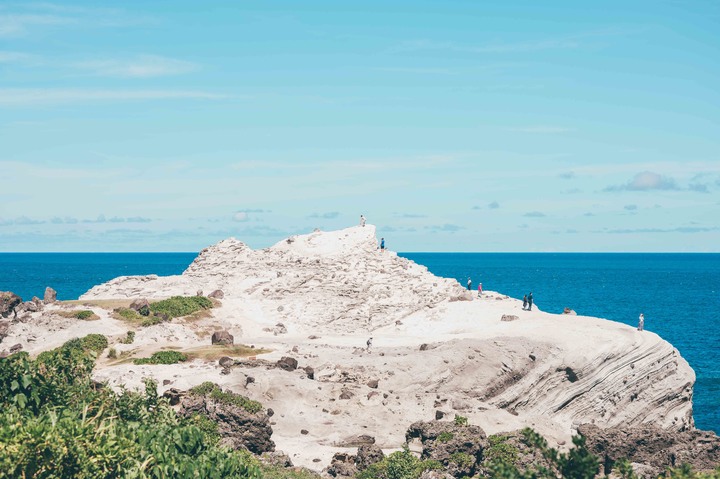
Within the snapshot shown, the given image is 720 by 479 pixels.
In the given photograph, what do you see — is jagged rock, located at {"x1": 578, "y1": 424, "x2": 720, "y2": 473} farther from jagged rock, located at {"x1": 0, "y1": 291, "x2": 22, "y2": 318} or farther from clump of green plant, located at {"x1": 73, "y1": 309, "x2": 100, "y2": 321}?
jagged rock, located at {"x1": 0, "y1": 291, "x2": 22, "y2": 318}

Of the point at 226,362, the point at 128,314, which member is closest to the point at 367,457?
the point at 226,362

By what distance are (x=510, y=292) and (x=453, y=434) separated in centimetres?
14930

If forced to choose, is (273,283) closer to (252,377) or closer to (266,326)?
(266,326)

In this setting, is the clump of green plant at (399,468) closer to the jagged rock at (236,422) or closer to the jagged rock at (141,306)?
the jagged rock at (236,422)

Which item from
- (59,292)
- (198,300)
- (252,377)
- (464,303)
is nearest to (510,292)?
(59,292)

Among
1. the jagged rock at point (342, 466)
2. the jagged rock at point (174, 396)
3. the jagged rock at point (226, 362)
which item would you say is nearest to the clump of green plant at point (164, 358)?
the jagged rock at point (226, 362)

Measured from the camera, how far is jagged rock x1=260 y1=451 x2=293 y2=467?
1553 inches

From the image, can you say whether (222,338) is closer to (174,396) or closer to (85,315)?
(85,315)

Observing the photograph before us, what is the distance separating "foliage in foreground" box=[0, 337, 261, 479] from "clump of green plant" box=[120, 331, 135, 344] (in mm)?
25314

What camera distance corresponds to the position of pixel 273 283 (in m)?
79.2

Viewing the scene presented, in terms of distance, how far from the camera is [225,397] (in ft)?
143

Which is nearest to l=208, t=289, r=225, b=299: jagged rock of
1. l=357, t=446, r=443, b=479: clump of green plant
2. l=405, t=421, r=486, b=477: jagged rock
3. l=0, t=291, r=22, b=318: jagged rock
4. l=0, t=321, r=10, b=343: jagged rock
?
l=0, t=291, r=22, b=318: jagged rock

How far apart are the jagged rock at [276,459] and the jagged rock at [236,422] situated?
39.9 inches

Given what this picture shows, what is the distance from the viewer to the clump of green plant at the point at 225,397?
43281 millimetres
